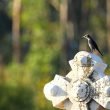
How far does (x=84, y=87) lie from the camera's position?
845 centimetres

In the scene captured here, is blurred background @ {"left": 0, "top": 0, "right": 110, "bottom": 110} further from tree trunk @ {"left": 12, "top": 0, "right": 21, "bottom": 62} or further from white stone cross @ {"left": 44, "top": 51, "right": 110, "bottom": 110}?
white stone cross @ {"left": 44, "top": 51, "right": 110, "bottom": 110}

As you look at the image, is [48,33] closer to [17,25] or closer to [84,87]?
[17,25]

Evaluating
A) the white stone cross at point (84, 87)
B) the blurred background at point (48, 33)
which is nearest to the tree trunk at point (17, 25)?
the blurred background at point (48, 33)

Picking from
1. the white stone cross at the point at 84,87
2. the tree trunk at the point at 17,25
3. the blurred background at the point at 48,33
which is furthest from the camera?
the tree trunk at the point at 17,25

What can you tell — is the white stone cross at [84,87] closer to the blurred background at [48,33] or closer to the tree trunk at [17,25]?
the blurred background at [48,33]

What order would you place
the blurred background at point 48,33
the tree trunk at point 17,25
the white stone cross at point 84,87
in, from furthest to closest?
the tree trunk at point 17,25
the blurred background at point 48,33
the white stone cross at point 84,87

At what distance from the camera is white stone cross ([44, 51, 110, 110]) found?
8.44 m

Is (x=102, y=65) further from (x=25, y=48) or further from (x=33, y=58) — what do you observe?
(x=25, y=48)

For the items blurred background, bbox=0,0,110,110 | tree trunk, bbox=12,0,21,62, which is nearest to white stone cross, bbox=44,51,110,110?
blurred background, bbox=0,0,110,110

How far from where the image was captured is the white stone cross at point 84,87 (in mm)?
8438

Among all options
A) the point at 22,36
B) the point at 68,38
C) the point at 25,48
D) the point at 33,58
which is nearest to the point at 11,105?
the point at 33,58

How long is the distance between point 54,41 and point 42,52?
3003mm

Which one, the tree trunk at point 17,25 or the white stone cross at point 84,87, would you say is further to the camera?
the tree trunk at point 17,25

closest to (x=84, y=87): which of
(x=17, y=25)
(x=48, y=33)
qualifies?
(x=17, y=25)
